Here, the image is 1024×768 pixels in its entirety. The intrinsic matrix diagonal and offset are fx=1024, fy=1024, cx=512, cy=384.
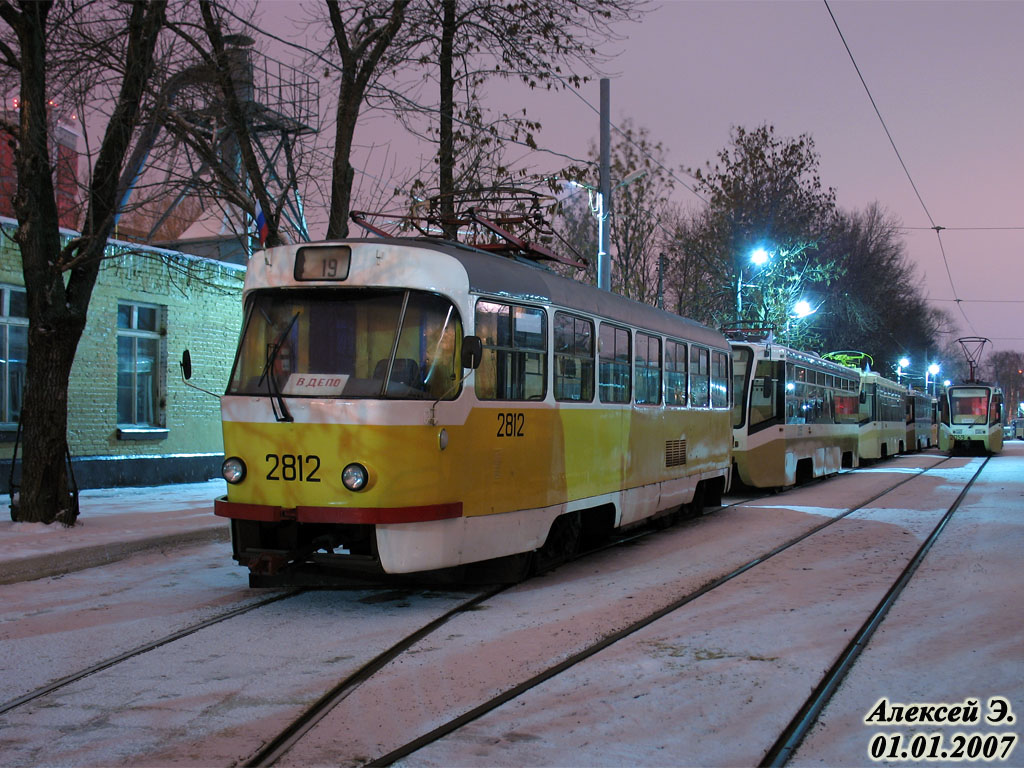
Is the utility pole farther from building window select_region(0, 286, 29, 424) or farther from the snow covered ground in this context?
the snow covered ground

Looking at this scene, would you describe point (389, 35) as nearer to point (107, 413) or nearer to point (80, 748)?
point (107, 413)

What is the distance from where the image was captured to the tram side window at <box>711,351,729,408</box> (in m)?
14.7

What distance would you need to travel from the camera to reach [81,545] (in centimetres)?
1051

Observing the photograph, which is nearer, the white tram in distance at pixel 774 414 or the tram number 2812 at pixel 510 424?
the tram number 2812 at pixel 510 424

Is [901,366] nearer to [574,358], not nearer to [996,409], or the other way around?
[996,409]

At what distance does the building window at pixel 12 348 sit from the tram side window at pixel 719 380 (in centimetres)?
1050

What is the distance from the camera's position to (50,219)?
466 inches

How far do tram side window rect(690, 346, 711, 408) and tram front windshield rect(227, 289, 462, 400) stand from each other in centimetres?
Result: 633

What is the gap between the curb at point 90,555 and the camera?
9.42 metres

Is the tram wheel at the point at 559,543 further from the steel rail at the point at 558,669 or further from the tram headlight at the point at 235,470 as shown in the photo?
the tram headlight at the point at 235,470

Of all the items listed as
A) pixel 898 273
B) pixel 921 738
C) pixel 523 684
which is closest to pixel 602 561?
pixel 523 684

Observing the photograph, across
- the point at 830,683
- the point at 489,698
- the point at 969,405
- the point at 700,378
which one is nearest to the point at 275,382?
the point at 489,698

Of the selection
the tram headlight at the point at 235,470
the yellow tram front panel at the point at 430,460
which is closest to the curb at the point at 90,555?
the yellow tram front panel at the point at 430,460

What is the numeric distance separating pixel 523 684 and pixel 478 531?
7.79 ft
